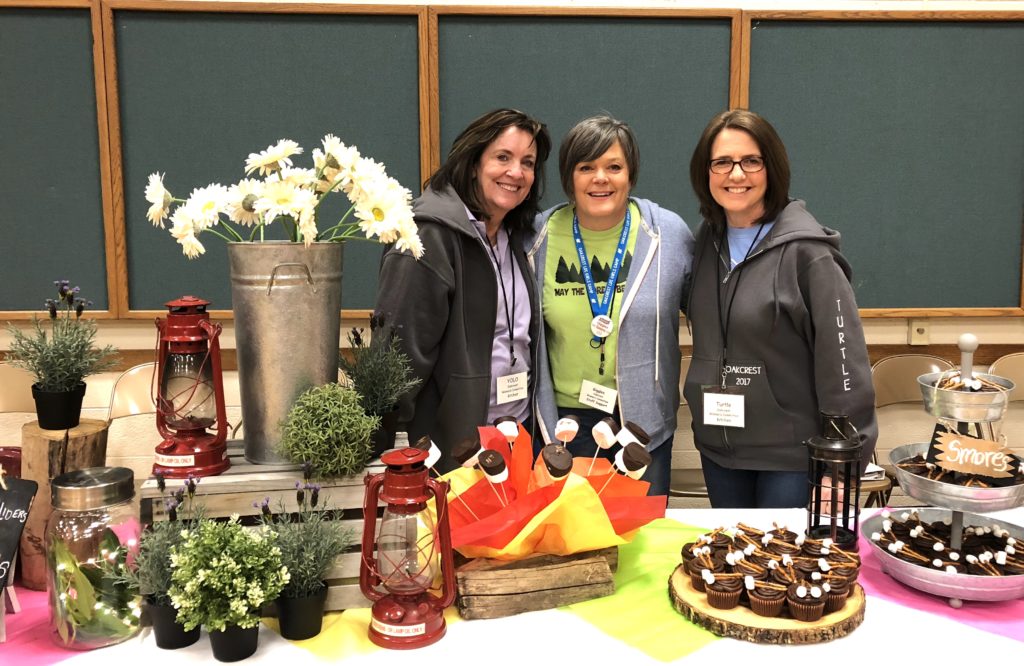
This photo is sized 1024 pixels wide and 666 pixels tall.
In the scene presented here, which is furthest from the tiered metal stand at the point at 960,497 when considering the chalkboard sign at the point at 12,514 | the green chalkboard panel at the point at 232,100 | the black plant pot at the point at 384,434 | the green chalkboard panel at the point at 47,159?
the green chalkboard panel at the point at 47,159

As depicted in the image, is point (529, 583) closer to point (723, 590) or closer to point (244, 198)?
point (723, 590)

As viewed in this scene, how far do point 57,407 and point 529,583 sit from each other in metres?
0.90

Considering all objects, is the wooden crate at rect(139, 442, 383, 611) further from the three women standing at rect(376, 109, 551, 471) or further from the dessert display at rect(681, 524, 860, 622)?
the three women standing at rect(376, 109, 551, 471)

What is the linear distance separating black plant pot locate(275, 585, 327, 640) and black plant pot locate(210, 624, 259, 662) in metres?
0.05

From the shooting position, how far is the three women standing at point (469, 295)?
2.07m

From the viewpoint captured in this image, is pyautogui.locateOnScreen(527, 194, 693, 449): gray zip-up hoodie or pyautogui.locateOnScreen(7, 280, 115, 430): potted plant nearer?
pyautogui.locateOnScreen(7, 280, 115, 430): potted plant

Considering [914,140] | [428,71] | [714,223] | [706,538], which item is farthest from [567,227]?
[914,140]

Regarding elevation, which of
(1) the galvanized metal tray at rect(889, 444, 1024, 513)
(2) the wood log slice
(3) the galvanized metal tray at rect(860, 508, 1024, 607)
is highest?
(1) the galvanized metal tray at rect(889, 444, 1024, 513)

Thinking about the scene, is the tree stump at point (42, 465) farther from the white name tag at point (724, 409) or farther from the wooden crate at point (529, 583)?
the white name tag at point (724, 409)

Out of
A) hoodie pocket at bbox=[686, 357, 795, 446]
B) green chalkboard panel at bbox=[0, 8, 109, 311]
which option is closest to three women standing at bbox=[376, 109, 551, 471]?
hoodie pocket at bbox=[686, 357, 795, 446]

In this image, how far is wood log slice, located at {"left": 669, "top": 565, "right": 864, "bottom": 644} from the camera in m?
1.16

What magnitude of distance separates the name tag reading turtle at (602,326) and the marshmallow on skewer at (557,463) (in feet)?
3.24

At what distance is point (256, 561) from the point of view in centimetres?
109

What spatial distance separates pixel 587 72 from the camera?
118 inches
